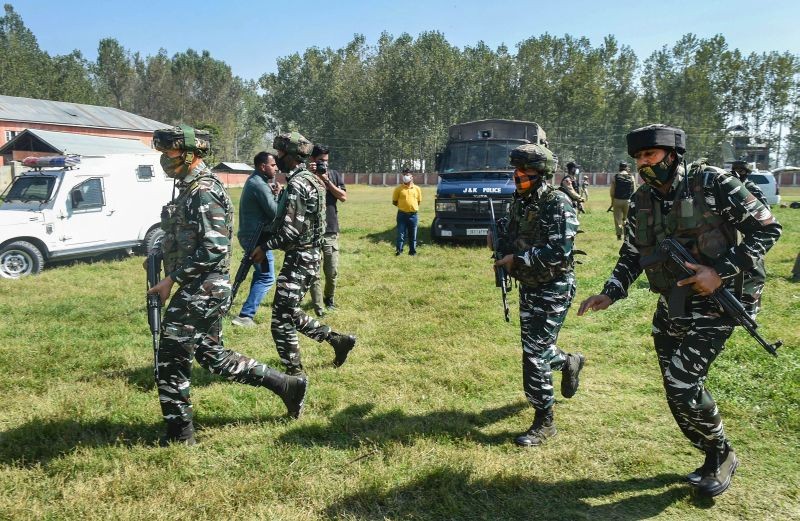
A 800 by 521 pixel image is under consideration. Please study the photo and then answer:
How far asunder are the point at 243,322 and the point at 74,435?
2.67 metres

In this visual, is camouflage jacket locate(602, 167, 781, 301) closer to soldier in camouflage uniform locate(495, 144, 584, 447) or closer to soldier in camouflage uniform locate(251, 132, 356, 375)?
soldier in camouflage uniform locate(495, 144, 584, 447)

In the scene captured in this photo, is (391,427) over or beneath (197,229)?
beneath

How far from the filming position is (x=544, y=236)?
3.68 meters

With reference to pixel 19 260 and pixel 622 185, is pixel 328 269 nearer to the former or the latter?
pixel 19 260

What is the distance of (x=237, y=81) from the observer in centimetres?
6850

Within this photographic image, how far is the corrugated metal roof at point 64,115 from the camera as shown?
40.0 meters

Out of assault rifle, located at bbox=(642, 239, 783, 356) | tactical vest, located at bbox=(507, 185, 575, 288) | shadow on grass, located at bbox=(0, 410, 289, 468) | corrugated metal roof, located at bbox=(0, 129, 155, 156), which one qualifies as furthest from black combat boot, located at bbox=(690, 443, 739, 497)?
corrugated metal roof, located at bbox=(0, 129, 155, 156)

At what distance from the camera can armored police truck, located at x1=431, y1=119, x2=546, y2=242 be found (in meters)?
11.9

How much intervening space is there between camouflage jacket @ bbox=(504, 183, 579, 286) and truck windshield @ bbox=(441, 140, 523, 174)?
29.3 ft

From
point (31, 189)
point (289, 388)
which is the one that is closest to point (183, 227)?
point (289, 388)

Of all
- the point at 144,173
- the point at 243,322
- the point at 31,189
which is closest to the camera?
the point at 243,322

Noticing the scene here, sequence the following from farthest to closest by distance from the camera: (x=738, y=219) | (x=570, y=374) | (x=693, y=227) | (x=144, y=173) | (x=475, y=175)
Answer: (x=475, y=175) → (x=144, y=173) → (x=570, y=374) → (x=693, y=227) → (x=738, y=219)

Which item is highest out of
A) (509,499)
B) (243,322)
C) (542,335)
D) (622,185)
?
(622,185)

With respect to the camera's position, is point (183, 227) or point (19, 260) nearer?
point (183, 227)
